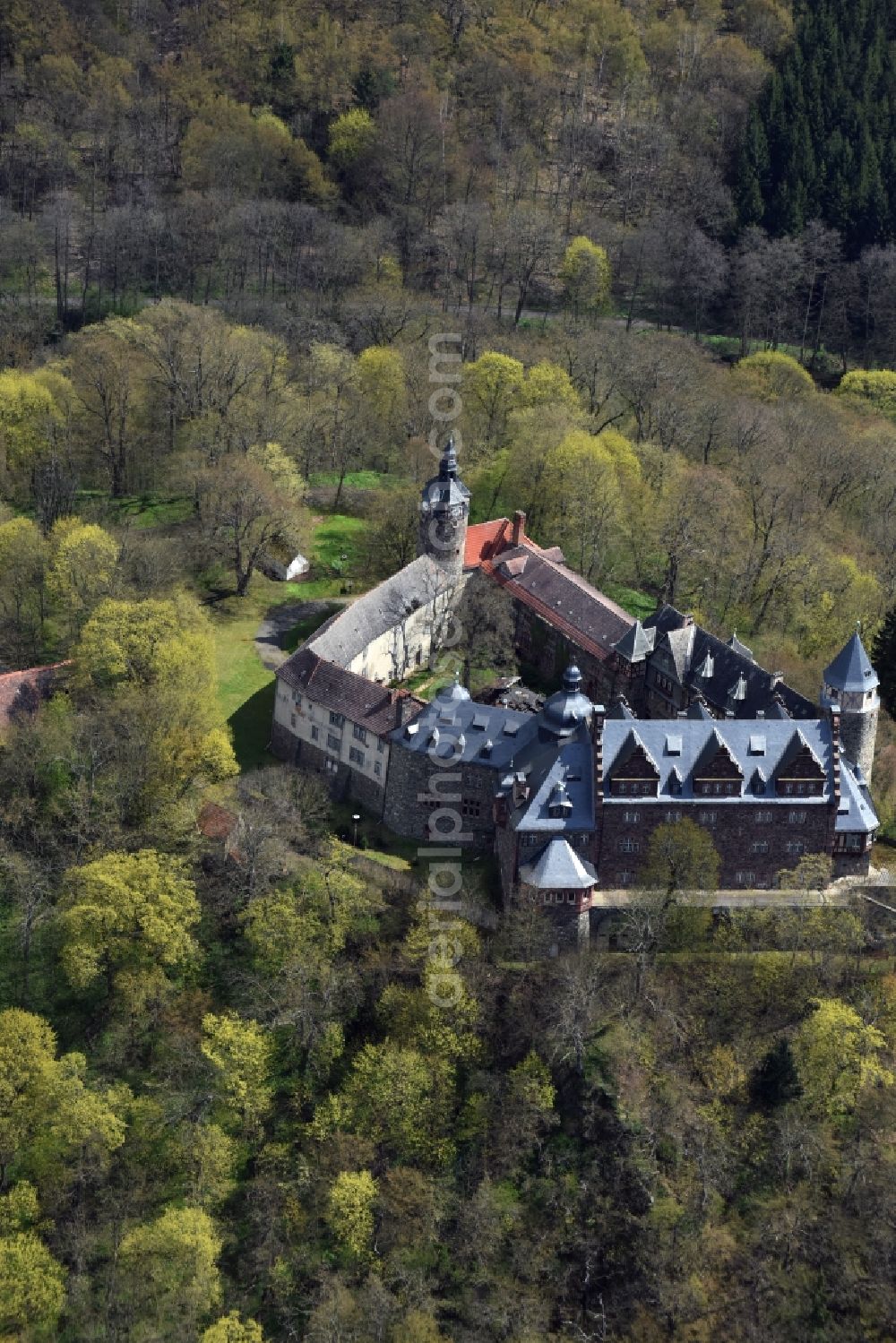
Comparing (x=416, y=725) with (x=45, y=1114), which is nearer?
(x=45, y=1114)

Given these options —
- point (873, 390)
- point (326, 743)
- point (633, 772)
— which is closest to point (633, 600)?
point (326, 743)

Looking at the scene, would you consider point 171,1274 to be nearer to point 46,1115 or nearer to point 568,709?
point 46,1115

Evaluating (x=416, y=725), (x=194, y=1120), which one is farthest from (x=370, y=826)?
(x=194, y=1120)

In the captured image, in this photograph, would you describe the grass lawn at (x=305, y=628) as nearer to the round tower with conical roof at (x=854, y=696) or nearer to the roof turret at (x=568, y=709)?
the roof turret at (x=568, y=709)

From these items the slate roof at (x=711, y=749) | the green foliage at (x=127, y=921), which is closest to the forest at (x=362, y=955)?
the green foliage at (x=127, y=921)

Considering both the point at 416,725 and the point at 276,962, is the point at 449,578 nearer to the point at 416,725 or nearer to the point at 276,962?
the point at 416,725

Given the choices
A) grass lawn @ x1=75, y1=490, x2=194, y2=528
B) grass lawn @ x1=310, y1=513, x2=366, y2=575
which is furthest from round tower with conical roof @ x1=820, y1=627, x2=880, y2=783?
grass lawn @ x1=75, y1=490, x2=194, y2=528

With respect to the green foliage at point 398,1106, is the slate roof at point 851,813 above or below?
above

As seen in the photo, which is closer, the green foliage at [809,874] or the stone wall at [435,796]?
the green foliage at [809,874]
